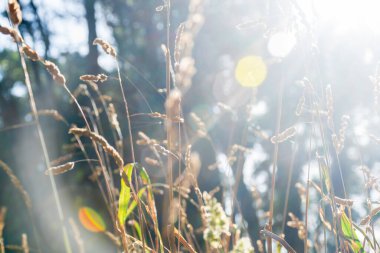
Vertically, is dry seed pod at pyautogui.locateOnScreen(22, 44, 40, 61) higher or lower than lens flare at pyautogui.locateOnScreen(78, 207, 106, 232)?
higher

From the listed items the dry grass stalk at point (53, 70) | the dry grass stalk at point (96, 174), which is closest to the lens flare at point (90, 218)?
the dry grass stalk at point (96, 174)

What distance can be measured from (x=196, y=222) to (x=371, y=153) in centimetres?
547

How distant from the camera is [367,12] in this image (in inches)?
79.1

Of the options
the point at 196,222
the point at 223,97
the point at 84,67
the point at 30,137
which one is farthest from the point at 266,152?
the point at 30,137

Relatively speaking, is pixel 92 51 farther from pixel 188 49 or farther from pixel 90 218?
pixel 188 49

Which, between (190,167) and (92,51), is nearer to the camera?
(190,167)

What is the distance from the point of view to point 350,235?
1256 mm

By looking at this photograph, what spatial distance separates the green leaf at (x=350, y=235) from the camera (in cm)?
123

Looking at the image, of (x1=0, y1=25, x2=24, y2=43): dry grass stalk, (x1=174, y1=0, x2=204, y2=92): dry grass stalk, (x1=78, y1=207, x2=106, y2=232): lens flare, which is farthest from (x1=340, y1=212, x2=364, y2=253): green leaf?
(x1=78, y1=207, x2=106, y2=232): lens flare

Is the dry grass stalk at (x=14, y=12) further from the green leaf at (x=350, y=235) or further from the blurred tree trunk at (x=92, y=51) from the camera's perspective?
the blurred tree trunk at (x=92, y=51)

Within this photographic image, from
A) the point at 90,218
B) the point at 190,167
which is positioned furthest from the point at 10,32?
the point at 90,218

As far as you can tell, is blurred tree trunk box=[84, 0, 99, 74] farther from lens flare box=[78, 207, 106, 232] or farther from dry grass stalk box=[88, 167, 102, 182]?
dry grass stalk box=[88, 167, 102, 182]

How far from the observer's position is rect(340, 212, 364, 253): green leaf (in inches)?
48.3

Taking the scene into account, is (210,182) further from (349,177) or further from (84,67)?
(349,177)
